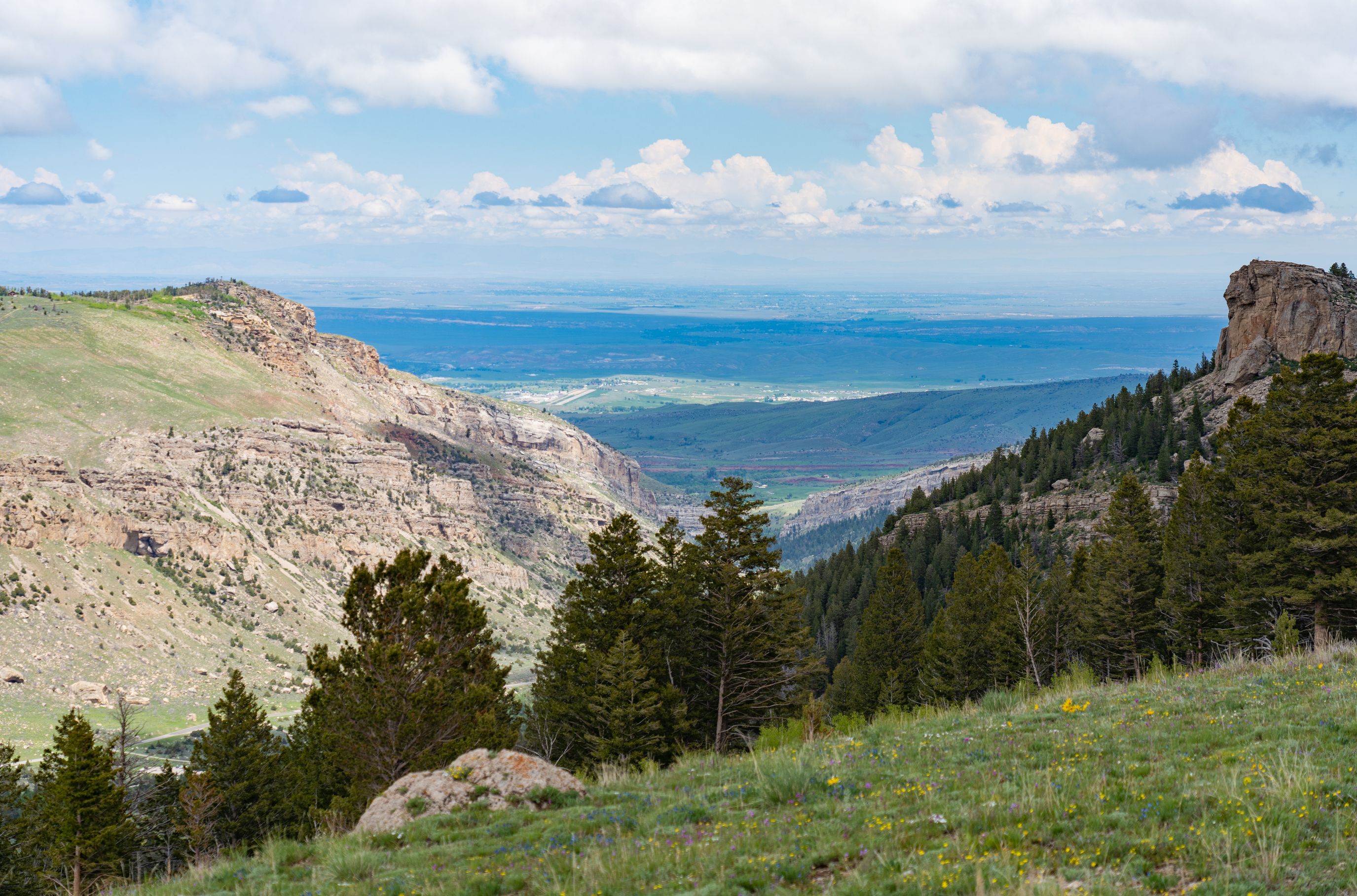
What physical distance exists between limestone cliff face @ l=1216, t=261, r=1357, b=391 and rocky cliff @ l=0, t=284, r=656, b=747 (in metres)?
96.7

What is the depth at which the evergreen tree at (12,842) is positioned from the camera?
119 ft

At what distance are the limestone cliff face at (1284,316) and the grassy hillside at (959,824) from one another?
103 metres

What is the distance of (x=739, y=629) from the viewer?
38.0m

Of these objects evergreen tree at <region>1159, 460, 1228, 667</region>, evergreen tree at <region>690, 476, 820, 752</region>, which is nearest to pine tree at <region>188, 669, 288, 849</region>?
evergreen tree at <region>690, 476, 820, 752</region>

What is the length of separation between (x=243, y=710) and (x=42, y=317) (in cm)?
13636

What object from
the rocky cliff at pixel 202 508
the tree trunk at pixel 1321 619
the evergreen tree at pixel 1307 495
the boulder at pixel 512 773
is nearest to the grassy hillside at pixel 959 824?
the boulder at pixel 512 773

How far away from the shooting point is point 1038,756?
14039mm

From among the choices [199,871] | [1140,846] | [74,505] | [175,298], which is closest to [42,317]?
[175,298]

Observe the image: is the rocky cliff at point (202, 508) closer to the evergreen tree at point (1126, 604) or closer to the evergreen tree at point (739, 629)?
the evergreen tree at point (739, 629)

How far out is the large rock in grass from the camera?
15.3 m

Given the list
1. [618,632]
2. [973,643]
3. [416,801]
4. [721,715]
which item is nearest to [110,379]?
[618,632]

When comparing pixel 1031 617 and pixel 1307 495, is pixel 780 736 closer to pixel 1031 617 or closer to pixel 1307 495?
pixel 1307 495

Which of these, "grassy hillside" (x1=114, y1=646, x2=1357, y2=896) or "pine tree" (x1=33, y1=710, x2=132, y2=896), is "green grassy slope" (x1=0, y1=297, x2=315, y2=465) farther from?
"grassy hillside" (x1=114, y1=646, x2=1357, y2=896)

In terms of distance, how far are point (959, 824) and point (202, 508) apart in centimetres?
13059
